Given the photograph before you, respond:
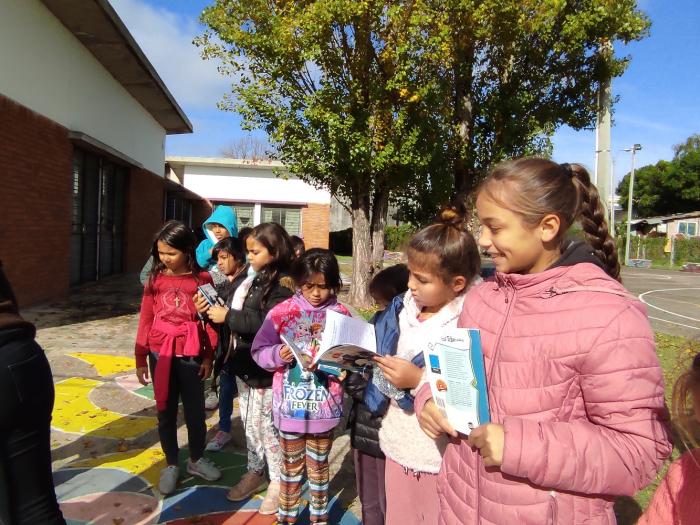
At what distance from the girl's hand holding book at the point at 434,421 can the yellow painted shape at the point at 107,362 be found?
491 centimetres

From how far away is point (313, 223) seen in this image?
23938 mm

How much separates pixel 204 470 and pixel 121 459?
74 centimetres

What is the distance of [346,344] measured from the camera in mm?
1886

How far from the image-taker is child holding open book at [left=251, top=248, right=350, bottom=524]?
2639 millimetres

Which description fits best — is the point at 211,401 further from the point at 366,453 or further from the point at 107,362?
the point at 366,453

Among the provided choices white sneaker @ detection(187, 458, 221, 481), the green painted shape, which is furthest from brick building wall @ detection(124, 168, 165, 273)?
white sneaker @ detection(187, 458, 221, 481)

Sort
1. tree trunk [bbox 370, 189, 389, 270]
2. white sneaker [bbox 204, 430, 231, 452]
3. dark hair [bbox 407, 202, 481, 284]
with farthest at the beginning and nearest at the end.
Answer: tree trunk [bbox 370, 189, 389, 270], white sneaker [bbox 204, 430, 231, 452], dark hair [bbox 407, 202, 481, 284]

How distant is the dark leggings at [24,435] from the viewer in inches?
71.4

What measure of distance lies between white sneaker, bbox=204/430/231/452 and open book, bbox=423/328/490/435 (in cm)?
279

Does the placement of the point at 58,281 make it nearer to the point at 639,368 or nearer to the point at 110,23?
the point at 110,23

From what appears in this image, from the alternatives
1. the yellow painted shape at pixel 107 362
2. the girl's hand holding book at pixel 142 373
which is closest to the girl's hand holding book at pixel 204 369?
the girl's hand holding book at pixel 142 373

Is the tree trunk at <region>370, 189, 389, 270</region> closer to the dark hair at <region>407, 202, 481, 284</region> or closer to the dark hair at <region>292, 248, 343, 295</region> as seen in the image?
the dark hair at <region>292, 248, 343, 295</region>

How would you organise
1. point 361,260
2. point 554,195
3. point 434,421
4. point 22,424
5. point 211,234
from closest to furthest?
point 554,195 → point 434,421 → point 22,424 → point 211,234 → point 361,260

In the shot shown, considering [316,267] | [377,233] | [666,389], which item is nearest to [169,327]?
[316,267]
